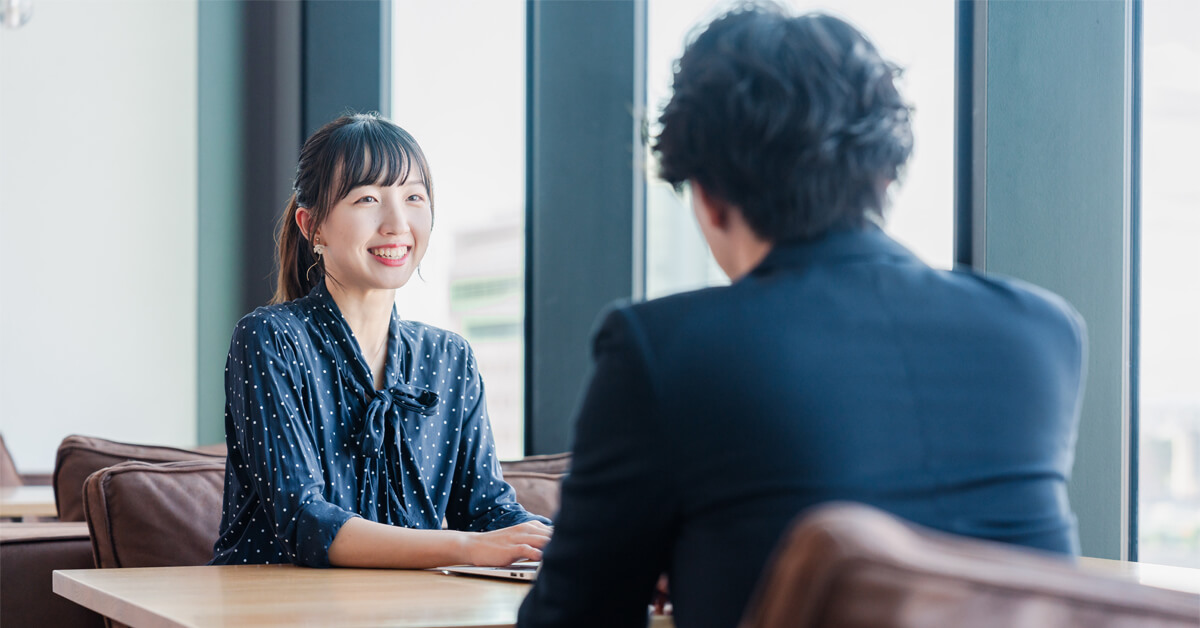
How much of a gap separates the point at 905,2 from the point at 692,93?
5.52 ft

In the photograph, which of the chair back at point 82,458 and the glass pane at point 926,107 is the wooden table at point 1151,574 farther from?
the chair back at point 82,458

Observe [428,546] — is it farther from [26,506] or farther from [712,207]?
[26,506]

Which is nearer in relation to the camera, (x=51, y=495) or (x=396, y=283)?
(x=396, y=283)

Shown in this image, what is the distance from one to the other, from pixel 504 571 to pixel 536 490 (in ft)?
2.78

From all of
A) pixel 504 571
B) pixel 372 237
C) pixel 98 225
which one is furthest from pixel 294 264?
pixel 98 225

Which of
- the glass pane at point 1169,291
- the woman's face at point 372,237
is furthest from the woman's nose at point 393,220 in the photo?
the glass pane at point 1169,291

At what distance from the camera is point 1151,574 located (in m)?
1.31

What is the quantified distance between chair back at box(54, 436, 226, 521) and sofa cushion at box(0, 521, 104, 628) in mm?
221

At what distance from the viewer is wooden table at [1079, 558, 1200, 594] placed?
47.5 inches

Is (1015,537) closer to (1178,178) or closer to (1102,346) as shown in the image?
(1102,346)

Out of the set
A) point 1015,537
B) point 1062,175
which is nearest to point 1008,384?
point 1015,537

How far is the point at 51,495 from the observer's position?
9.97ft

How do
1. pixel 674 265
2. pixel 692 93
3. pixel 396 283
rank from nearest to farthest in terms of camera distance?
pixel 692 93
pixel 396 283
pixel 674 265

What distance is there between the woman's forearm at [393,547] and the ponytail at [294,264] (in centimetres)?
58
